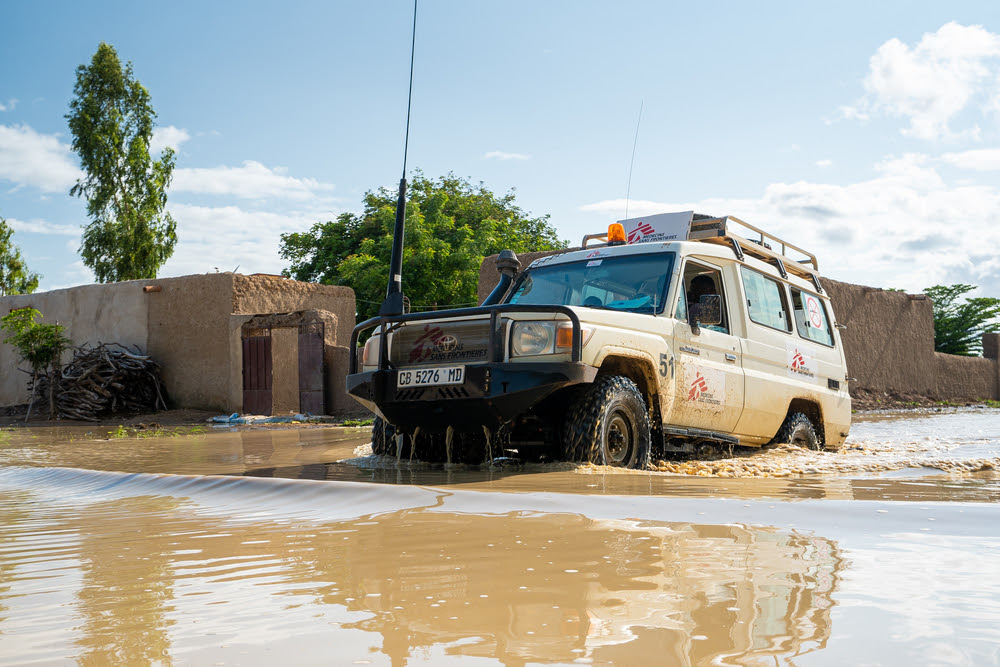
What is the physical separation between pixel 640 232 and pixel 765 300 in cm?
117

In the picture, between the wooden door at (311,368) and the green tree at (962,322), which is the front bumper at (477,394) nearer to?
the wooden door at (311,368)

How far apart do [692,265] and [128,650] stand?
5.08 metres

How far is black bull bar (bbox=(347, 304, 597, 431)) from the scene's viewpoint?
15.8ft

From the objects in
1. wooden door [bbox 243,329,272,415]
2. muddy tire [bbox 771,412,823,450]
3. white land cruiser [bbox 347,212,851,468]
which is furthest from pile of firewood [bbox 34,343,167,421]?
muddy tire [bbox 771,412,823,450]

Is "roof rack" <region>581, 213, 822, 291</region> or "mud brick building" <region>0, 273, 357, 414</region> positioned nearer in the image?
"roof rack" <region>581, 213, 822, 291</region>

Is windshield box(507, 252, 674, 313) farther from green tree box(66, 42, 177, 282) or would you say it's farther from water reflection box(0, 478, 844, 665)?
green tree box(66, 42, 177, 282)

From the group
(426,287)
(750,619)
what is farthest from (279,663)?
(426,287)

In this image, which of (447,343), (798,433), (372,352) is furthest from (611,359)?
(798,433)

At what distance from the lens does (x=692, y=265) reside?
610 centimetres

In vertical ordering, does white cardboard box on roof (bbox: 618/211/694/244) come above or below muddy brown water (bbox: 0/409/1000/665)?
above

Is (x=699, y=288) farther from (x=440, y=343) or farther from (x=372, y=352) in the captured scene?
(x=372, y=352)

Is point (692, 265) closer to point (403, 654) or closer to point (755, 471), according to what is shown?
point (755, 471)

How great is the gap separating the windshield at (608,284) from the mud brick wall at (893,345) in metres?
7.28

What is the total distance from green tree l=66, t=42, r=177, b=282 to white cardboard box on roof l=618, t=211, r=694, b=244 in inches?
1139
